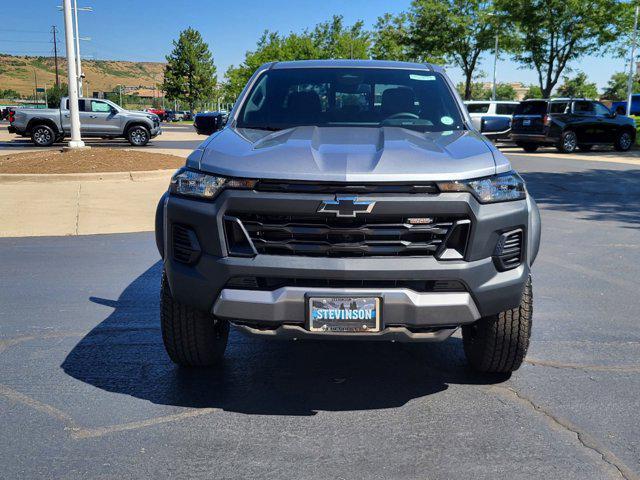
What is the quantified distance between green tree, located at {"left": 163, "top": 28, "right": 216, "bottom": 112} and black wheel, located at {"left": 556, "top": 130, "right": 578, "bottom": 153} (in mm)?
80920

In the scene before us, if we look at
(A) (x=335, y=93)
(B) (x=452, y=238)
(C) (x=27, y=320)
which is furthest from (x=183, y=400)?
(A) (x=335, y=93)

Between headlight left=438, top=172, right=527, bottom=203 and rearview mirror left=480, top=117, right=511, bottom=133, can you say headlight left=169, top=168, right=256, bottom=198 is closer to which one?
headlight left=438, top=172, right=527, bottom=203

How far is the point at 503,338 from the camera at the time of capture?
385 centimetres

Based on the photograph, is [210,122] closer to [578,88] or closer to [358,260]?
[358,260]

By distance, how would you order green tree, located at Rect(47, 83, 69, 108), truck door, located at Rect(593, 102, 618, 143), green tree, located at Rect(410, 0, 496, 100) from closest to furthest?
1. truck door, located at Rect(593, 102, 618, 143)
2. green tree, located at Rect(410, 0, 496, 100)
3. green tree, located at Rect(47, 83, 69, 108)

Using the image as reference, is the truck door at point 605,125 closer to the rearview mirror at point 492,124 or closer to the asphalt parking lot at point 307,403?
the asphalt parking lot at point 307,403

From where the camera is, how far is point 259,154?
354cm

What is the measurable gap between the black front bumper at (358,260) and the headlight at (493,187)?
0.04 m

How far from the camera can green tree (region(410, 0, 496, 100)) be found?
4281cm

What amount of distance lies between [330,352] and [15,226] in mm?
6436

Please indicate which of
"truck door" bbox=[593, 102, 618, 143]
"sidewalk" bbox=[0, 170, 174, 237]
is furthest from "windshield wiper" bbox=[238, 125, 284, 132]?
"truck door" bbox=[593, 102, 618, 143]

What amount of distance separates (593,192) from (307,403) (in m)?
11.3

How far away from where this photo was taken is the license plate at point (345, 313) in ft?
10.8

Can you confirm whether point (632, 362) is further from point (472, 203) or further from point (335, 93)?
point (335, 93)
